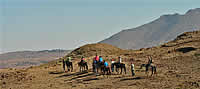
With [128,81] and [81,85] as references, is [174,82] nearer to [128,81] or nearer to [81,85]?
[128,81]

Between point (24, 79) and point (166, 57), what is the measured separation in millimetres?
24800

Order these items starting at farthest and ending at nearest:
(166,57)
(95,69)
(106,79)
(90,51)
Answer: (90,51) < (166,57) < (95,69) < (106,79)

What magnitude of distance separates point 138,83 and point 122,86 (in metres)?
1.71

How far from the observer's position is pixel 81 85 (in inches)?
1170

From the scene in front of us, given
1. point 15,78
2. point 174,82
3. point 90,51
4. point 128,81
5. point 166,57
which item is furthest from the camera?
point 90,51

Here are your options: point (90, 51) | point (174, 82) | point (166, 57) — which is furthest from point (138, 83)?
point (90, 51)

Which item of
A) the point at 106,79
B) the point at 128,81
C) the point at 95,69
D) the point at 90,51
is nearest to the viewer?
the point at 128,81

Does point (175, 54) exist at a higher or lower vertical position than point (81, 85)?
higher

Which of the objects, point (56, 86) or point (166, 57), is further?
point (166, 57)

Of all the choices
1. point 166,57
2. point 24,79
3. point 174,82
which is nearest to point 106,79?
point 174,82

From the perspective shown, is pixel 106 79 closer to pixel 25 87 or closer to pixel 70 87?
pixel 70 87

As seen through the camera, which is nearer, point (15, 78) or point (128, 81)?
point (128, 81)

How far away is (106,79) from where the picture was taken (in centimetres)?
3175

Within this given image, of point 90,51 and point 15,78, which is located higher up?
point 90,51
